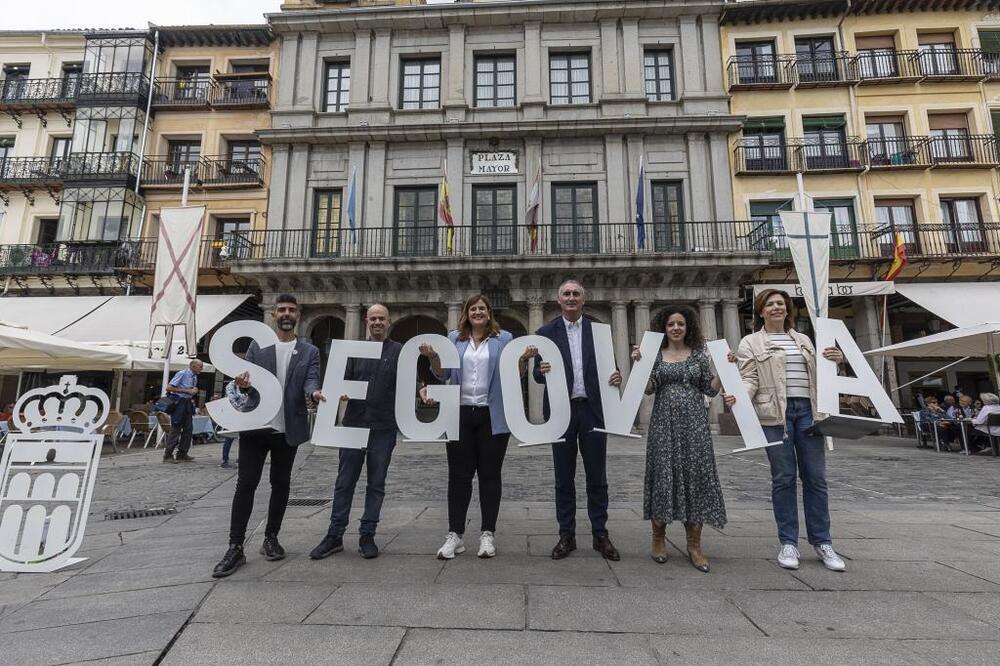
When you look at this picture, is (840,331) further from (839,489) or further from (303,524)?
Result: (303,524)

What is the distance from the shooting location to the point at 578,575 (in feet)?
10.0

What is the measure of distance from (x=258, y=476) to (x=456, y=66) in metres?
17.2

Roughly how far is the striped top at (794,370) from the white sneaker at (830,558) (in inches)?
39.3

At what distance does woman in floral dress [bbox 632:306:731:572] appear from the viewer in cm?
328

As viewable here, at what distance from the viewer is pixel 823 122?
1695cm

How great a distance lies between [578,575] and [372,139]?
16755 mm

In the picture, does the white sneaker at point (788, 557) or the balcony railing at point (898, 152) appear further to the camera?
the balcony railing at point (898, 152)

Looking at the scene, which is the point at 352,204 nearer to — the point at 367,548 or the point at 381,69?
the point at 381,69

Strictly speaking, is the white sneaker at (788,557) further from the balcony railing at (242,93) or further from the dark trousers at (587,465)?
the balcony railing at (242,93)

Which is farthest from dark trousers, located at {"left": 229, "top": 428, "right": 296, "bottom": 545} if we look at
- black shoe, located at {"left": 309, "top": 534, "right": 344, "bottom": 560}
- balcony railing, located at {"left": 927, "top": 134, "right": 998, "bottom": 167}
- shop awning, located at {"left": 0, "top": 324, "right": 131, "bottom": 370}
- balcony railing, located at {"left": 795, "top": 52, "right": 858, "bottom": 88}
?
balcony railing, located at {"left": 927, "top": 134, "right": 998, "bottom": 167}

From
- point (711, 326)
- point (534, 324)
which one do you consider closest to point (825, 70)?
point (711, 326)

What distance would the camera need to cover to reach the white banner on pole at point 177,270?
9.27 m

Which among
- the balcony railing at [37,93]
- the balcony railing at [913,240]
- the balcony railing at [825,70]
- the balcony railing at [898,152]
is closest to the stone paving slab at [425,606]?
the balcony railing at [913,240]

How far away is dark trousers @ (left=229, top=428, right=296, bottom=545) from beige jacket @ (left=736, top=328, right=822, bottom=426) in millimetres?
3382
